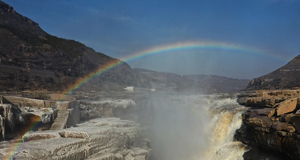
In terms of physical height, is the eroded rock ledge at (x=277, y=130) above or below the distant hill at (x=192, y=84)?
below

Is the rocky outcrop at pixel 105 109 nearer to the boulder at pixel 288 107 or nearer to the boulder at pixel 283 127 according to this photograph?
the boulder at pixel 283 127

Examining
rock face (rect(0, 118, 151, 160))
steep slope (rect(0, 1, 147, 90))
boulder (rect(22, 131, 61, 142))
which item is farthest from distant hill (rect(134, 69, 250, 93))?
boulder (rect(22, 131, 61, 142))

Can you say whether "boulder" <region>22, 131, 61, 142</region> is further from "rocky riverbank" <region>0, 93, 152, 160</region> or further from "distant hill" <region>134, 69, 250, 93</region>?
"distant hill" <region>134, 69, 250, 93</region>

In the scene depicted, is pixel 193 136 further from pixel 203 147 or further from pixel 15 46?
pixel 15 46

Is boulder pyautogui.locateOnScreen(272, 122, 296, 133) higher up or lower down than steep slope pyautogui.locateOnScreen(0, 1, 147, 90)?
lower down

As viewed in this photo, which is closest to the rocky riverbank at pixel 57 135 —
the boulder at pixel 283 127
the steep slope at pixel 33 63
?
the boulder at pixel 283 127
